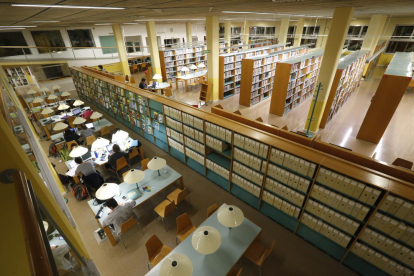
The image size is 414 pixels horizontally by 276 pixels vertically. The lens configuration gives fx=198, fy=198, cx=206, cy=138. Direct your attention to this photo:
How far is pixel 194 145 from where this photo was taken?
5.76 metres

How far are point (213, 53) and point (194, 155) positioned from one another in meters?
6.09

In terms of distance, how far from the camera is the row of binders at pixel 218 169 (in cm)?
528

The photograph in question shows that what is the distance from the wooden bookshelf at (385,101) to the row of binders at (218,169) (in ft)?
18.7

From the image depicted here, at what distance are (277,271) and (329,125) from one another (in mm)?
6716

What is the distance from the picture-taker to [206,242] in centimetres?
289

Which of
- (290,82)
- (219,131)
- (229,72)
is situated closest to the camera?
(219,131)

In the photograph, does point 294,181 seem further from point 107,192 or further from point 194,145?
point 107,192

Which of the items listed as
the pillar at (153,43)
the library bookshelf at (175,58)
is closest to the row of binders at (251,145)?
the pillar at (153,43)

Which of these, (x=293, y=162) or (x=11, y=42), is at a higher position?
(x=11, y=42)

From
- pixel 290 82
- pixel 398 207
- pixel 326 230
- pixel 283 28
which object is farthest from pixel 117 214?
pixel 283 28

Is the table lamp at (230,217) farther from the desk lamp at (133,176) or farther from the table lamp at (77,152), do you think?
the table lamp at (77,152)

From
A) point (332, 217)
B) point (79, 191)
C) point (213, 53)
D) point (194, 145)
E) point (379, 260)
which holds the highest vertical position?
point (213, 53)

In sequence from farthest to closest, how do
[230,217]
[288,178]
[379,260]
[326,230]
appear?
[288,178], [326,230], [379,260], [230,217]

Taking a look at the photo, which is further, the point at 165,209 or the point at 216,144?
the point at 216,144
